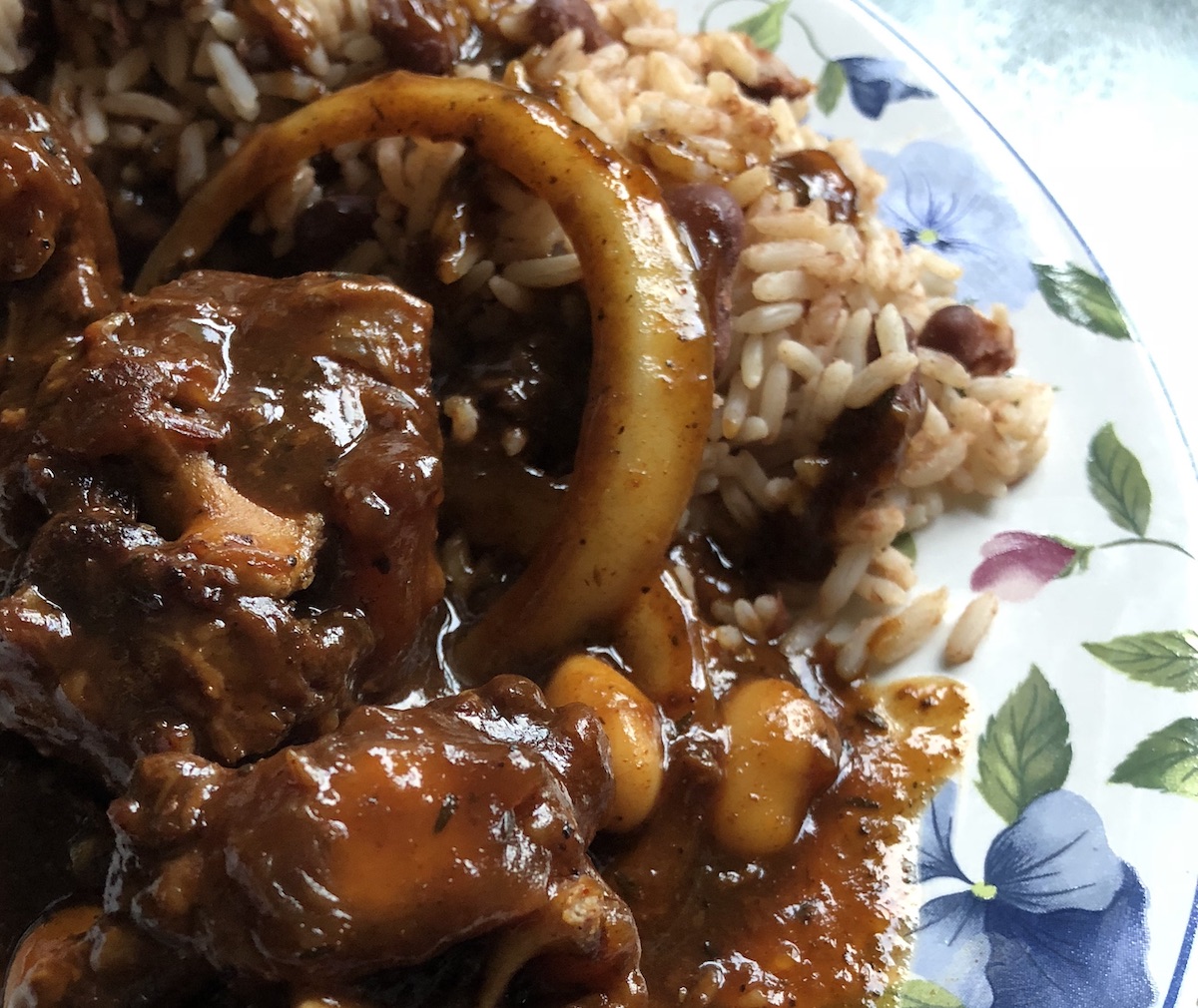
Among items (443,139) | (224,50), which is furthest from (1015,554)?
(224,50)

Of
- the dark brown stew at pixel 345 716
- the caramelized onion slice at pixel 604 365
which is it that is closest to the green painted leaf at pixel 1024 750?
the dark brown stew at pixel 345 716

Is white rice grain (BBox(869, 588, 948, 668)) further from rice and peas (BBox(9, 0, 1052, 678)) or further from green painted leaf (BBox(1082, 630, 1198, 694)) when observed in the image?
green painted leaf (BBox(1082, 630, 1198, 694))

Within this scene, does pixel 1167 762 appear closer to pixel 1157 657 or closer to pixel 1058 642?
→ pixel 1157 657

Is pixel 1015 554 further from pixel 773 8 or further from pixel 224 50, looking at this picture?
pixel 224 50

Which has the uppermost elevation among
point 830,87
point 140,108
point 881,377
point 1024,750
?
point 830,87

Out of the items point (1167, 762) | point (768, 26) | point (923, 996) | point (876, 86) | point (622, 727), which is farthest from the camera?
point (768, 26)

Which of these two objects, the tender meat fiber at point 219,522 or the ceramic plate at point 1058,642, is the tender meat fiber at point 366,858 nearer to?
the tender meat fiber at point 219,522

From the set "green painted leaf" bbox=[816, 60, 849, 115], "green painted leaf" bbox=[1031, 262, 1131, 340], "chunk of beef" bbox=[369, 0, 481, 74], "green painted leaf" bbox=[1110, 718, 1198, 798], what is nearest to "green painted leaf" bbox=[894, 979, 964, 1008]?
"green painted leaf" bbox=[1110, 718, 1198, 798]

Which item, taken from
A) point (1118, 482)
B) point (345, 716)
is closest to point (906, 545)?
point (1118, 482)
